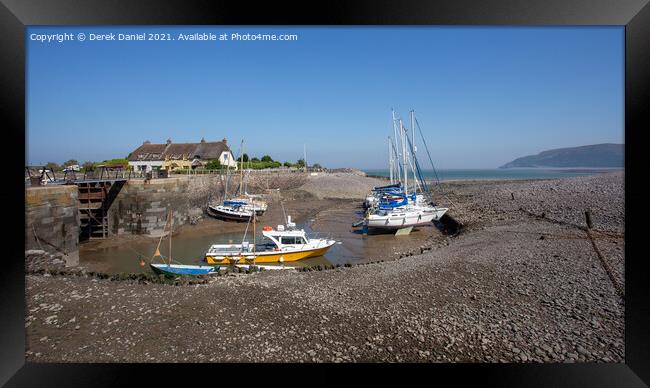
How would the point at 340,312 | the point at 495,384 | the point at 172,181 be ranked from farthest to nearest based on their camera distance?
the point at 172,181 < the point at 340,312 < the point at 495,384

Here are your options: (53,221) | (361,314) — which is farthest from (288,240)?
A: (53,221)

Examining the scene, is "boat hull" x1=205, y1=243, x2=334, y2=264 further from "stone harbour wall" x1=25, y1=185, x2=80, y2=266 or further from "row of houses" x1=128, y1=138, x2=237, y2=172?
"row of houses" x1=128, y1=138, x2=237, y2=172

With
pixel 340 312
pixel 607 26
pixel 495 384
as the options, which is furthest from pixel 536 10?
pixel 340 312

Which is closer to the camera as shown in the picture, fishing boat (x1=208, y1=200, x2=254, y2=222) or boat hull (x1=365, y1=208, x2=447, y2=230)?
boat hull (x1=365, y1=208, x2=447, y2=230)

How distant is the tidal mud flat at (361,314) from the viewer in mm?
4043

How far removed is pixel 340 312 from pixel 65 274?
6.59 m

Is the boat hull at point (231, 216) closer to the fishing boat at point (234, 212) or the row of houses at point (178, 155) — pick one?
the fishing boat at point (234, 212)

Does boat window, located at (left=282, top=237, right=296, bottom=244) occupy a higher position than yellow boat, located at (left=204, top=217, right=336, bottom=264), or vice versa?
boat window, located at (left=282, top=237, right=296, bottom=244)

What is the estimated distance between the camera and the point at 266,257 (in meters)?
10.0

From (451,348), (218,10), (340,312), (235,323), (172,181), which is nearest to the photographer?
(218,10)

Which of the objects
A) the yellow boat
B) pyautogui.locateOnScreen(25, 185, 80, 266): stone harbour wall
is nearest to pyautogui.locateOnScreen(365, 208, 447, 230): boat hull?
the yellow boat

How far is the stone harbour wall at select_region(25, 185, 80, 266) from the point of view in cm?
941

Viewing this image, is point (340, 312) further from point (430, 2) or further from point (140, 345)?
point (430, 2)

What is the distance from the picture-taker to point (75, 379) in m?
3.28
